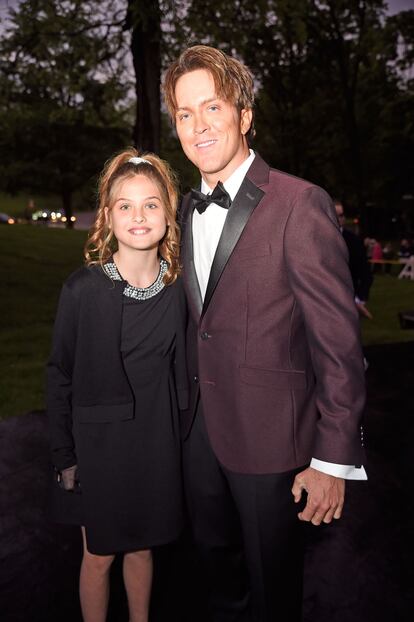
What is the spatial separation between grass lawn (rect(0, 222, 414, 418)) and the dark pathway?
2.16 metres

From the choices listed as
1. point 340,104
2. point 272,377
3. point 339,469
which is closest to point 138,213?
point 272,377

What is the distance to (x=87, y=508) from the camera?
277cm

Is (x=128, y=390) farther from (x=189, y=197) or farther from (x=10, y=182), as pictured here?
(x=10, y=182)

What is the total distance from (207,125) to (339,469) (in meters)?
1.45

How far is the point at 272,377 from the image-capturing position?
231 cm

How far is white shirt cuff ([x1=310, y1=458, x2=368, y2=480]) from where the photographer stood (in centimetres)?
219

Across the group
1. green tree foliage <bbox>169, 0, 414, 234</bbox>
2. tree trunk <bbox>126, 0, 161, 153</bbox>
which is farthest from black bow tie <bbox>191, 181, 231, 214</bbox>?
green tree foliage <bbox>169, 0, 414, 234</bbox>

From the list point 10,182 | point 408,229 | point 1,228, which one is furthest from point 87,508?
point 408,229

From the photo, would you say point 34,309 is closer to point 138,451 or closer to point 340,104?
point 138,451

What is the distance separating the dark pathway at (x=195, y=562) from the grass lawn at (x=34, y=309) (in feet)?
7.08

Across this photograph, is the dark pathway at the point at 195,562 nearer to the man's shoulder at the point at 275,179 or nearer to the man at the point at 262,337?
the man at the point at 262,337

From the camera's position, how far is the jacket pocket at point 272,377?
231 cm

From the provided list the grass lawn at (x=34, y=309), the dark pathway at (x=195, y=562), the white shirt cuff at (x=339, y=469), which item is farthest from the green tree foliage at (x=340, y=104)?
the white shirt cuff at (x=339, y=469)

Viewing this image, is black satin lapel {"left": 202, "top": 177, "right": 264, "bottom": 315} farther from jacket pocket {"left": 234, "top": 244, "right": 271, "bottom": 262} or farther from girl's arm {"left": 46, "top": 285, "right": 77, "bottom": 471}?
girl's arm {"left": 46, "top": 285, "right": 77, "bottom": 471}
